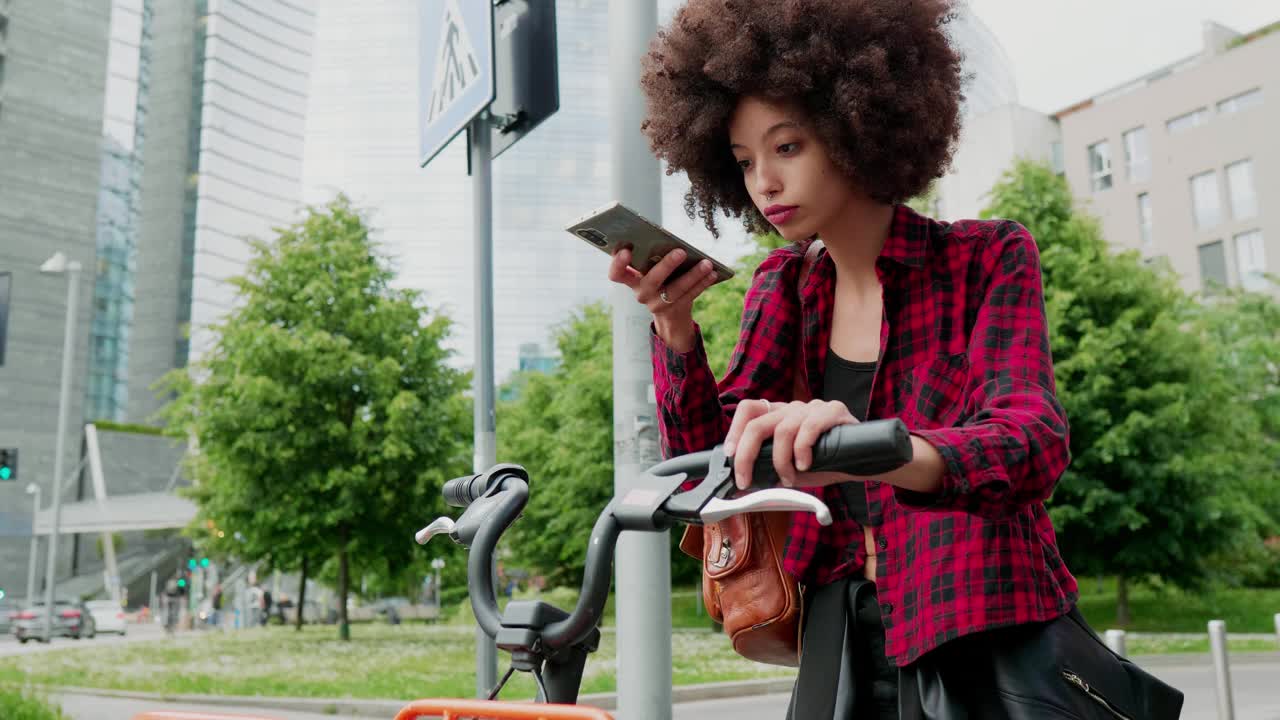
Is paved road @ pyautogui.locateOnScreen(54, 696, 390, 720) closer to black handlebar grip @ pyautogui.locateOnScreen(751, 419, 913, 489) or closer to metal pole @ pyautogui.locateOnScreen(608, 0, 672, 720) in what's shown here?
metal pole @ pyautogui.locateOnScreen(608, 0, 672, 720)

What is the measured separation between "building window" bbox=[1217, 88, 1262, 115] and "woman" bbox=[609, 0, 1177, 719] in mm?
45005

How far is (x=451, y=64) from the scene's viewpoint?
4.62 metres

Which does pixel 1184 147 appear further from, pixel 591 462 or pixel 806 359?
pixel 806 359

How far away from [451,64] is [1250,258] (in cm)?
4232

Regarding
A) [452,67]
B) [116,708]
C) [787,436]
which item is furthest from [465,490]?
[116,708]

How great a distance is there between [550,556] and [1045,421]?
29.9 m

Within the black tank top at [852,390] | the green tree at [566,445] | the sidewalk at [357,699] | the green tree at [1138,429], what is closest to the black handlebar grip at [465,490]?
→ the black tank top at [852,390]

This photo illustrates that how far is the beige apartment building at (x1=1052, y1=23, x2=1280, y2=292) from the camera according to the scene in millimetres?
39625

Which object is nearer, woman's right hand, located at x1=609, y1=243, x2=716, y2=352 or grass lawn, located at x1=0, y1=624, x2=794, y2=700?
woman's right hand, located at x1=609, y1=243, x2=716, y2=352

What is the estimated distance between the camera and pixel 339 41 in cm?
7969

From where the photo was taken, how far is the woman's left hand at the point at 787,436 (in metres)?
1.10

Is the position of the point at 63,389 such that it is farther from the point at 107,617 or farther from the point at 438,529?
the point at 438,529

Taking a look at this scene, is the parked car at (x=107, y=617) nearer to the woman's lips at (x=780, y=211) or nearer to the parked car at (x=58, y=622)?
the parked car at (x=58, y=622)

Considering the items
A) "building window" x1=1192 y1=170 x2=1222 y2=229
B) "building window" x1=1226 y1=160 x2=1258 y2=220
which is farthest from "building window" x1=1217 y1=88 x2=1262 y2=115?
"building window" x1=1192 y1=170 x2=1222 y2=229
